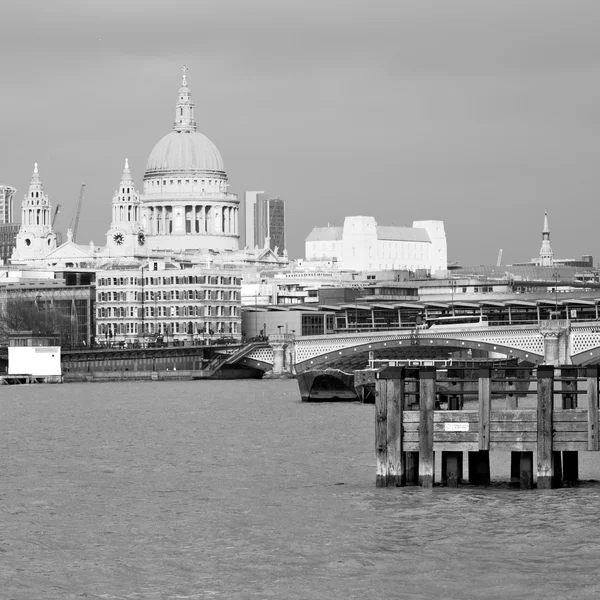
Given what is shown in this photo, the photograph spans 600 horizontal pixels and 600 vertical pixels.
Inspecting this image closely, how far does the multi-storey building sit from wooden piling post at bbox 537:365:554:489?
119 m

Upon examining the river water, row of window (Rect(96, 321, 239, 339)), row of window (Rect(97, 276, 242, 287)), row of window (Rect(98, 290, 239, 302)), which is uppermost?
row of window (Rect(97, 276, 242, 287))

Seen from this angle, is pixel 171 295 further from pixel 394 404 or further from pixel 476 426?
pixel 476 426

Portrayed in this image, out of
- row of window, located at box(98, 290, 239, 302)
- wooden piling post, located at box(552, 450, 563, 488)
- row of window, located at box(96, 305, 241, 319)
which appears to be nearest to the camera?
wooden piling post, located at box(552, 450, 563, 488)

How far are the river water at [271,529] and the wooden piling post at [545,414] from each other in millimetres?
821

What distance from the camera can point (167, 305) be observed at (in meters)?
164

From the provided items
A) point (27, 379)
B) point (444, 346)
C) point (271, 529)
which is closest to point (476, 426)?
point (271, 529)

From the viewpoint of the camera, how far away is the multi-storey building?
536 ft

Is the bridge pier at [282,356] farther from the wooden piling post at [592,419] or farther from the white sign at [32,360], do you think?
the wooden piling post at [592,419]

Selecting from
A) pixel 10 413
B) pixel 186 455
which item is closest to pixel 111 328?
pixel 10 413

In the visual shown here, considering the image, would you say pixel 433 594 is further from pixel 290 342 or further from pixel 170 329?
pixel 170 329

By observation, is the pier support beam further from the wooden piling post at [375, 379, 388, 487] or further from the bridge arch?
the bridge arch

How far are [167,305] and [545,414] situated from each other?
123303 millimetres

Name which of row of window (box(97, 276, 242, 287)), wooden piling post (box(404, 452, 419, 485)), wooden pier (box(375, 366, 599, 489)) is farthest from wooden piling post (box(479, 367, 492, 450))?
row of window (box(97, 276, 242, 287))

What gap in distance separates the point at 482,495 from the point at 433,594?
31.9ft
